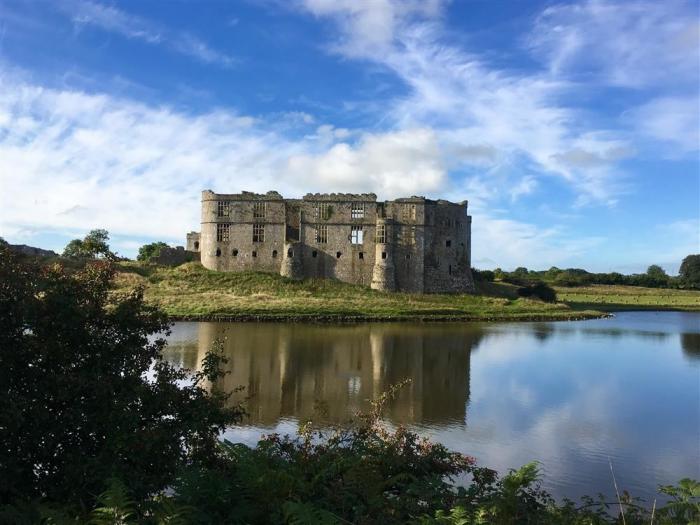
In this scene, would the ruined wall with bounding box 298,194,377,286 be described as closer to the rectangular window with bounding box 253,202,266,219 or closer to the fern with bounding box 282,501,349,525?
the rectangular window with bounding box 253,202,266,219

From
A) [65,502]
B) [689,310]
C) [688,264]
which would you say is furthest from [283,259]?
[688,264]

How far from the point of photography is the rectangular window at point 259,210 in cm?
5662

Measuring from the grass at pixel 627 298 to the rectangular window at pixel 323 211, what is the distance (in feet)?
101

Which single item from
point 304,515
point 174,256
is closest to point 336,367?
point 304,515

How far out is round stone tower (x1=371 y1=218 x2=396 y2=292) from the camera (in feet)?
181

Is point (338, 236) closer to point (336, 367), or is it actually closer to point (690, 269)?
point (336, 367)

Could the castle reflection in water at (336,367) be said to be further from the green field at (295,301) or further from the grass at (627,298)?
the grass at (627,298)

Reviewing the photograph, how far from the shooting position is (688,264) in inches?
5143

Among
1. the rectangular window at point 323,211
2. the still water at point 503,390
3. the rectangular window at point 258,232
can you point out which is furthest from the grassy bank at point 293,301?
the rectangular window at point 323,211

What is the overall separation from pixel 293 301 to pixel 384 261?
12.1 metres

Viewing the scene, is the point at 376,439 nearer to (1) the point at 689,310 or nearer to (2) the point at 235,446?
(2) the point at 235,446

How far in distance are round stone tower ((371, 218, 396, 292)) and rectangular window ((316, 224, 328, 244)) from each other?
17.3 feet

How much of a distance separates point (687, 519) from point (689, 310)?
75.8 metres

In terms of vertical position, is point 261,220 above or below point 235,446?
above
